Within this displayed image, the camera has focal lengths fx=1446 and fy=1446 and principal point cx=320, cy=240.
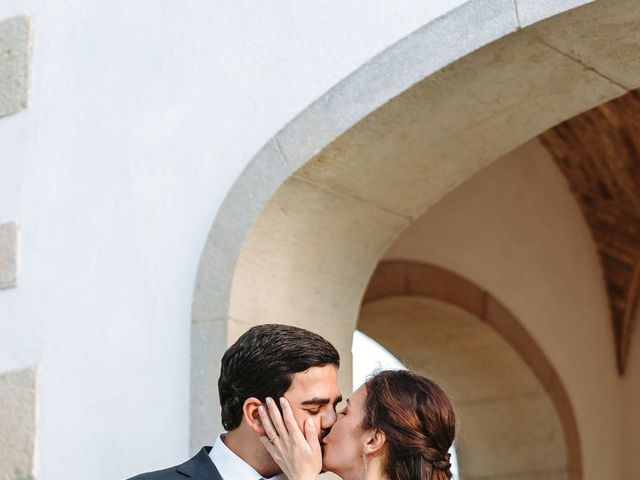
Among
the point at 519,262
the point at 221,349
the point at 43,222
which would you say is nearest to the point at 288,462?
the point at 221,349

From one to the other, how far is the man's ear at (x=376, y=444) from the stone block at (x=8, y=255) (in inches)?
75.9

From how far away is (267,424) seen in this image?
3.32m

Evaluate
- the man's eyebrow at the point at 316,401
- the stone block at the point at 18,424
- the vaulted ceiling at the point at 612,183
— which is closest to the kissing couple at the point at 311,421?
the man's eyebrow at the point at 316,401

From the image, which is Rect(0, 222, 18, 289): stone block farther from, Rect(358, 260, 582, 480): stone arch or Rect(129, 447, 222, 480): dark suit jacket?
Rect(358, 260, 582, 480): stone arch

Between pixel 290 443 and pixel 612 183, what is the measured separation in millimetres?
4561

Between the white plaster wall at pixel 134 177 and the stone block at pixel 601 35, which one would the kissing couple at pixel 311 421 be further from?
the stone block at pixel 601 35

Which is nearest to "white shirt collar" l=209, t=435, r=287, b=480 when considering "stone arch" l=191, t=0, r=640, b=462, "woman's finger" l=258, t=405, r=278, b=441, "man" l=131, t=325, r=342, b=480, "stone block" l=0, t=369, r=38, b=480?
"man" l=131, t=325, r=342, b=480

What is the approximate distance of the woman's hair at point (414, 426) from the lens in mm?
3164

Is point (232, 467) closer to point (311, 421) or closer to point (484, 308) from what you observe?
point (311, 421)

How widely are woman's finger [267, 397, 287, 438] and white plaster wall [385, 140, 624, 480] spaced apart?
12.1 feet

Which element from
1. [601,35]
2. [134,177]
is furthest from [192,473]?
[601,35]

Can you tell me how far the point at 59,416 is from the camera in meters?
4.54

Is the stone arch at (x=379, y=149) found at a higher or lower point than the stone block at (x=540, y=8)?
lower

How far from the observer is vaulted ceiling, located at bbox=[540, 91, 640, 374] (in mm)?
7117
